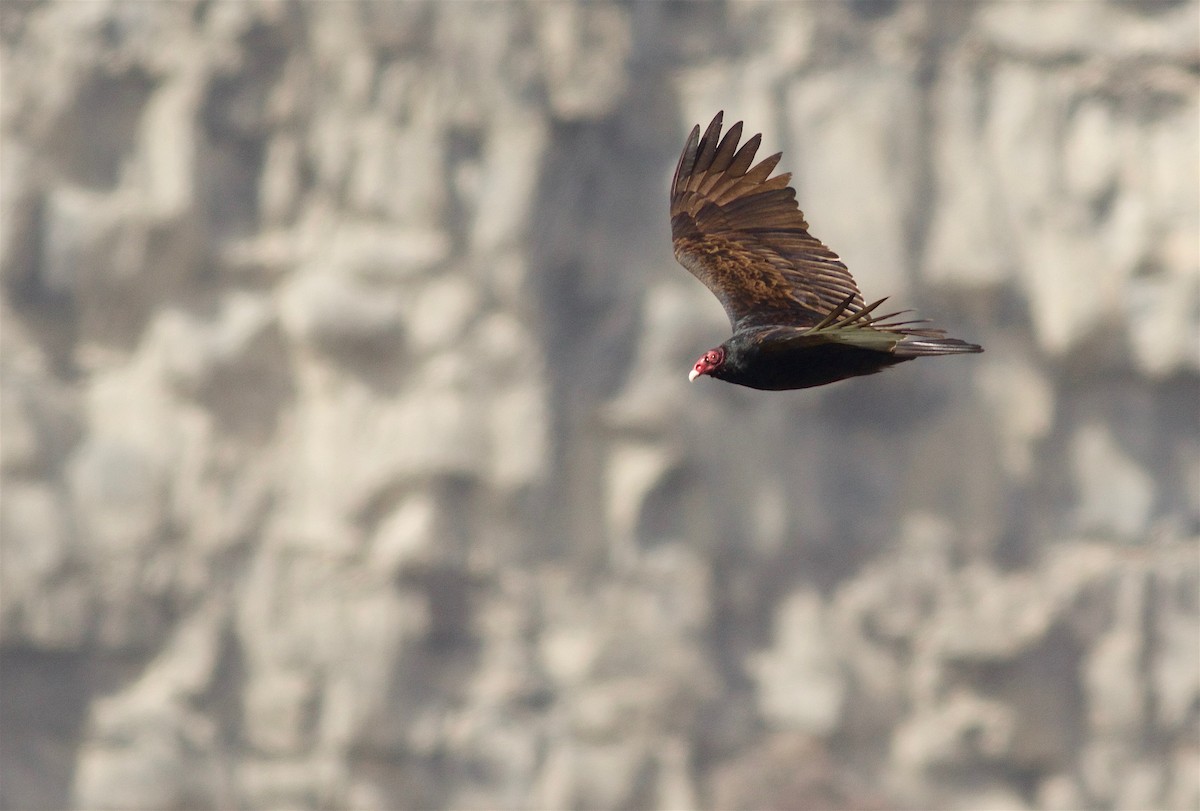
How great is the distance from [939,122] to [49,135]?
8.05 m

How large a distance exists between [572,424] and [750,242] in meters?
10.6

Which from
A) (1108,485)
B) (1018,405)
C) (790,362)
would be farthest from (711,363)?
(1108,485)

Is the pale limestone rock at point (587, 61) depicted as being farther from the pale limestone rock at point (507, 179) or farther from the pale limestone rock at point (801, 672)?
the pale limestone rock at point (801, 672)

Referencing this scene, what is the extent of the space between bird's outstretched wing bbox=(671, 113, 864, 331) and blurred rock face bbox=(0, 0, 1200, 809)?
33.4ft

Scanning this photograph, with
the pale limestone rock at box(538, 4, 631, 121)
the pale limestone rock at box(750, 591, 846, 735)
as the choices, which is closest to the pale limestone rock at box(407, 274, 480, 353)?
the pale limestone rock at box(538, 4, 631, 121)

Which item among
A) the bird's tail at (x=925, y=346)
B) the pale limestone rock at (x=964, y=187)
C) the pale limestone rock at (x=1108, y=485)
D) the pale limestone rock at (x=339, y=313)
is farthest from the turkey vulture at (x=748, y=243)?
the pale limestone rock at (x=1108, y=485)

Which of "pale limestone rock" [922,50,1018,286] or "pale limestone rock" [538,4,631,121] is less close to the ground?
"pale limestone rock" [538,4,631,121]

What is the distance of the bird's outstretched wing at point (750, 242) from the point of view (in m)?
5.21

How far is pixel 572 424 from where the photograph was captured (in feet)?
52.1

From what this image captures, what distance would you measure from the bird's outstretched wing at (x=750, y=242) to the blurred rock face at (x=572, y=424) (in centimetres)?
1019

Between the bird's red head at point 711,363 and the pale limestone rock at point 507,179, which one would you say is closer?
the bird's red head at point 711,363

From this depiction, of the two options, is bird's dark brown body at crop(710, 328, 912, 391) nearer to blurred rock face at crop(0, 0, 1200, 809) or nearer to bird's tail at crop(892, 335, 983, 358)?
bird's tail at crop(892, 335, 983, 358)

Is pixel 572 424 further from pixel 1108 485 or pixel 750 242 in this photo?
pixel 750 242

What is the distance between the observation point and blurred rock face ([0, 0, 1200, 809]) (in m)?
15.3
